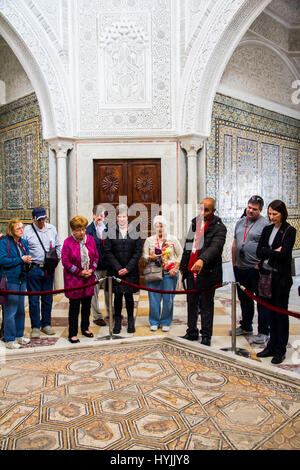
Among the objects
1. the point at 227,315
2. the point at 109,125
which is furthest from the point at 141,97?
the point at 227,315

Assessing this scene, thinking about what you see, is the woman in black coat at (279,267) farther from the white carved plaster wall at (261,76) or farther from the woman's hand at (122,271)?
the white carved plaster wall at (261,76)

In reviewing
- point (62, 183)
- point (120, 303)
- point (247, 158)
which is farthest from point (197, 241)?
point (247, 158)

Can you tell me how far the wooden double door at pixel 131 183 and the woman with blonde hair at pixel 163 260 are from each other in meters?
2.36

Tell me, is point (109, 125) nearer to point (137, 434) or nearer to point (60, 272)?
point (60, 272)

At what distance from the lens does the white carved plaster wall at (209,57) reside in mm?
6414

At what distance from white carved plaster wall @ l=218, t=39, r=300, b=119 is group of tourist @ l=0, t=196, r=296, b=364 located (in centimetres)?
415

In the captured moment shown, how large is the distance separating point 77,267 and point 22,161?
4482 mm

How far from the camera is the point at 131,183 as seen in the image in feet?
23.2

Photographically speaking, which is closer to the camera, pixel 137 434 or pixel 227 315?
pixel 137 434

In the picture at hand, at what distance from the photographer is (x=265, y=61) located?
8523mm

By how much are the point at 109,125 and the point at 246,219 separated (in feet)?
11.4

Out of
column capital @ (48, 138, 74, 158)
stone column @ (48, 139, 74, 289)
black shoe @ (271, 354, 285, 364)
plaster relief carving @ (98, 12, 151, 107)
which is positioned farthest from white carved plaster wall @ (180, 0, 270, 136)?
black shoe @ (271, 354, 285, 364)

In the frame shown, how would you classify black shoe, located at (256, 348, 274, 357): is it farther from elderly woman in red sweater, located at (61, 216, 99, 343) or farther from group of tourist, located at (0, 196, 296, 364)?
elderly woman in red sweater, located at (61, 216, 99, 343)

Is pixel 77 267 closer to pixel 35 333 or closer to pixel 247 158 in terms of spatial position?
pixel 35 333
